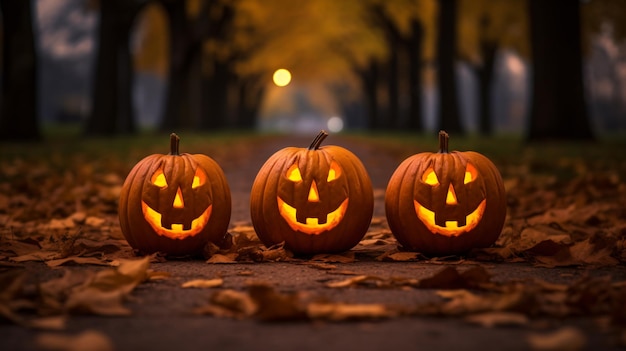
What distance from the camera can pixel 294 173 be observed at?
193 inches

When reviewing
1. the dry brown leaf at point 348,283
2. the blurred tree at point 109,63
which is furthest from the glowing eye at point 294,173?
the blurred tree at point 109,63

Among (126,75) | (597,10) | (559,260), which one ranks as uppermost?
(597,10)

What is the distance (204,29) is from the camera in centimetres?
3006

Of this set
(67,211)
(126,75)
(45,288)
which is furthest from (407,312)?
(126,75)

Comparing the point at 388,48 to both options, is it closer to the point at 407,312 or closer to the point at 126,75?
the point at 126,75

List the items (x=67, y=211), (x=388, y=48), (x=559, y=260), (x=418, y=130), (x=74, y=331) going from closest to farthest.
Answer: (x=74, y=331)
(x=559, y=260)
(x=67, y=211)
(x=418, y=130)
(x=388, y=48)

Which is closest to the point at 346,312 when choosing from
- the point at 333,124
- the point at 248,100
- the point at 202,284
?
the point at 202,284

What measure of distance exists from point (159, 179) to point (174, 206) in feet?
0.78

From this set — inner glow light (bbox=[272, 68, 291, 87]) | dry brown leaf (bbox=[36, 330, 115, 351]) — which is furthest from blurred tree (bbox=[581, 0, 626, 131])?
dry brown leaf (bbox=[36, 330, 115, 351])

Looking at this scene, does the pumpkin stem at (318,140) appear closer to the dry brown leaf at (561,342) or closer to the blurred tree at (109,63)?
the dry brown leaf at (561,342)

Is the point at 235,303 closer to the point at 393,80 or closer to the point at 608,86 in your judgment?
the point at 393,80

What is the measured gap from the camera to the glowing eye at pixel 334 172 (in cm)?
487

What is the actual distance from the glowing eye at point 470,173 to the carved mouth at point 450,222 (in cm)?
16

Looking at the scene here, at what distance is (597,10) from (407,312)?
28369mm
